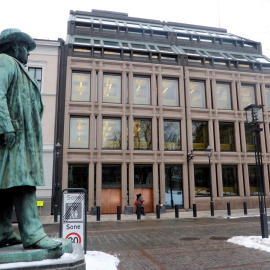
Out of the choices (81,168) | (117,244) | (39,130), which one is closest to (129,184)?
(81,168)

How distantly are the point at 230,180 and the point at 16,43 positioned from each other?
2444 centimetres

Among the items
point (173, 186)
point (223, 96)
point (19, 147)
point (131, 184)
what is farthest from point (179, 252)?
point (223, 96)

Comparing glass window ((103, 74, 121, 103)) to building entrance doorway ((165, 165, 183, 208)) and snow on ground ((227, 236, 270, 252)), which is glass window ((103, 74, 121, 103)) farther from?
snow on ground ((227, 236, 270, 252))

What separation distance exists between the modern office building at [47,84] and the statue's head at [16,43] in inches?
742

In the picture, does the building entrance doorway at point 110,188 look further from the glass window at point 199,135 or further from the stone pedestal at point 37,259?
the stone pedestal at point 37,259

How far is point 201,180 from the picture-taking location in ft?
80.1

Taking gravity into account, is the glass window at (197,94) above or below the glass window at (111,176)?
above

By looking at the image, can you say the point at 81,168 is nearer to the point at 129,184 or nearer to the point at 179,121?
the point at 129,184

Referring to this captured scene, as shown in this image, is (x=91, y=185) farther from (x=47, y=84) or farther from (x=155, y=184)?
(x=47, y=84)

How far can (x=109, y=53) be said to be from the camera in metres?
25.0

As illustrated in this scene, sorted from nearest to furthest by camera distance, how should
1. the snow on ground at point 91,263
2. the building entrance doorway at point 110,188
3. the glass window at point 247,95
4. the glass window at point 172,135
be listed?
the snow on ground at point 91,263, the building entrance doorway at point 110,188, the glass window at point 172,135, the glass window at point 247,95

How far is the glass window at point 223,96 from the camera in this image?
26.9 metres

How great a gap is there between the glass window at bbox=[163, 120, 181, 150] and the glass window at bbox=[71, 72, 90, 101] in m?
7.72

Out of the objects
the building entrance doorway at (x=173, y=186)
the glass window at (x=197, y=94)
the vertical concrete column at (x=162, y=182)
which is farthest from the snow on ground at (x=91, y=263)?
the glass window at (x=197, y=94)
